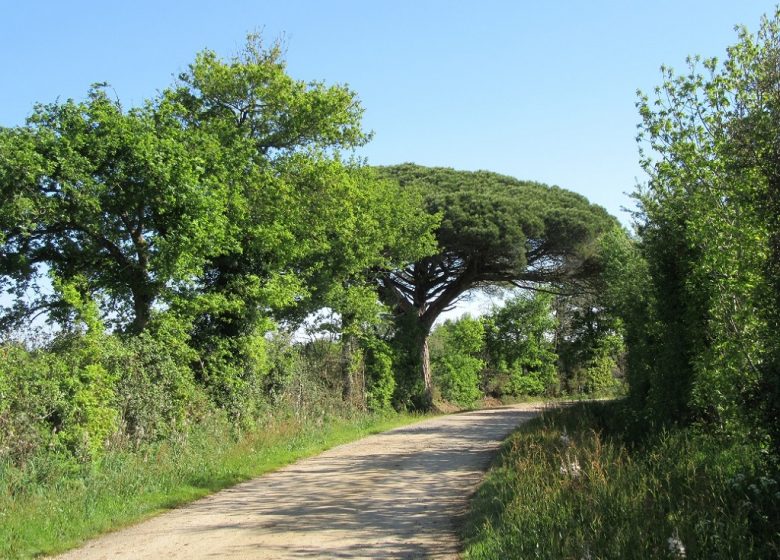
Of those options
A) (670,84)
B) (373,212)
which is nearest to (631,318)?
(670,84)

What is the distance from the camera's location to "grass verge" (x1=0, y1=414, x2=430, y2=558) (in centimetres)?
812

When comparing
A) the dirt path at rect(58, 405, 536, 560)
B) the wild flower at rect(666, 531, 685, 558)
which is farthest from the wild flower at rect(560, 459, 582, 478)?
the wild flower at rect(666, 531, 685, 558)

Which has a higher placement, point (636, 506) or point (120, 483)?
point (120, 483)

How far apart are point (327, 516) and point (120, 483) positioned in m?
Result: 3.85

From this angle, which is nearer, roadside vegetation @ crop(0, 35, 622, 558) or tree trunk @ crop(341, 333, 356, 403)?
roadside vegetation @ crop(0, 35, 622, 558)

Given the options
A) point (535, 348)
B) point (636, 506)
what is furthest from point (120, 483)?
point (535, 348)

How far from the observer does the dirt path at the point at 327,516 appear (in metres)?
7.31

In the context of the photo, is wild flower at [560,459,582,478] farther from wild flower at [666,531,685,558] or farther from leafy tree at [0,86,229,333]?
leafy tree at [0,86,229,333]

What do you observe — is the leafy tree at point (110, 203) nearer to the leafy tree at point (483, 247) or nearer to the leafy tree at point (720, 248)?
the leafy tree at point (720, 248)

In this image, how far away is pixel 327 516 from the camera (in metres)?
8.88

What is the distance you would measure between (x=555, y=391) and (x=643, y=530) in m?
43.2

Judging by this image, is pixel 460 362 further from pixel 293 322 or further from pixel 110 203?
pixel 110 203

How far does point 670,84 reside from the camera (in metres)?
11.4

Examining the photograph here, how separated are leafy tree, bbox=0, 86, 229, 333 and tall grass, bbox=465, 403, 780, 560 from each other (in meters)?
8.76
